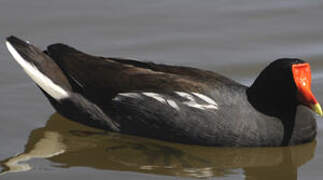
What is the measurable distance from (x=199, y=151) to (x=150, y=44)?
2.23m

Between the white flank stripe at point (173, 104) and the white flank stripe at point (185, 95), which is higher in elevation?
the white flank stripe at point (185, 95)

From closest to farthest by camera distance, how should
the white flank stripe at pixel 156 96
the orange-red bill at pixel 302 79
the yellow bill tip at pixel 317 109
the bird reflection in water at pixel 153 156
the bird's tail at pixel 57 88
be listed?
the bird reflection in water at pixel 153 156
the yellow bill tip at pixel 317 109
the orange-red bill at pixel 302 79
the white flank stripe at pixel 156 96
the bird's tail at pixel 57 88

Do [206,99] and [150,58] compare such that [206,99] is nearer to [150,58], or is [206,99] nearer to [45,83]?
[45,83]

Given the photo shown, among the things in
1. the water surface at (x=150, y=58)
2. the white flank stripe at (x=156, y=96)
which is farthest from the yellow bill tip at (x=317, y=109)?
the white flank stripe at (x=156, y=96)

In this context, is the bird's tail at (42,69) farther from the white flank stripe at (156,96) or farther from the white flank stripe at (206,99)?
the white flank stripe at (206,99)

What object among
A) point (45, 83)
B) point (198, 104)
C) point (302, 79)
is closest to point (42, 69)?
point (45, 83)

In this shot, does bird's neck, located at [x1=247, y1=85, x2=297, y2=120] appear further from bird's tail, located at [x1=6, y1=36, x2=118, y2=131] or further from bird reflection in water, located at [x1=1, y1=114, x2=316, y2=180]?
bird's tail, located at [x1=6, y1=36, x2=118, y2=131]

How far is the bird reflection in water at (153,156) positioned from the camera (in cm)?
785

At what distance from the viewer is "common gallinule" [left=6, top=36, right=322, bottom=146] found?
8117 mm

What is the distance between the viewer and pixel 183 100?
8.17 m

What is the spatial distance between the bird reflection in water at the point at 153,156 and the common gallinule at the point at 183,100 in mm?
83

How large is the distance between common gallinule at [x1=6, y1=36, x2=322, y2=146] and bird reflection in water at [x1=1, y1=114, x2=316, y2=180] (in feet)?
0.27

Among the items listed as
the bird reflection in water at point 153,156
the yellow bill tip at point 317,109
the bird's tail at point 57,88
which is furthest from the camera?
the bird's tail at point 57,88

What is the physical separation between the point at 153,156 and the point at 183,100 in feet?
1.87
